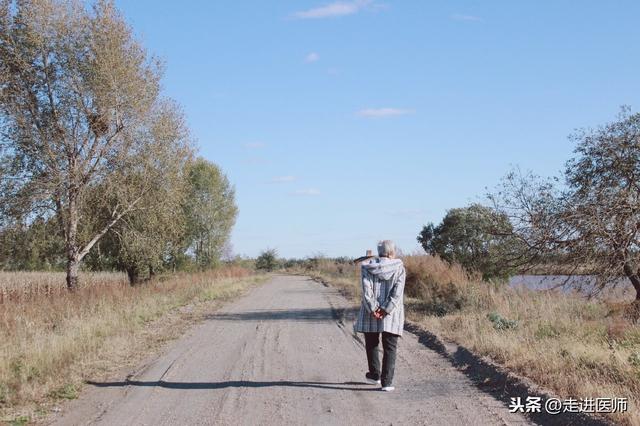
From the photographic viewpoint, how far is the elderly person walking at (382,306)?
830cm

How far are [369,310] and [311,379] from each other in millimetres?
1506

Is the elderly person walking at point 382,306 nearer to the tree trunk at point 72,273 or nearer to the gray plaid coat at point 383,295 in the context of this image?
the gray plaid coat at point 383,295

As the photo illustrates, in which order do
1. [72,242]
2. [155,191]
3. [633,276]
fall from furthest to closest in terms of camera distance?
1. [155,191]
2. [72,242]
3. [633,276]

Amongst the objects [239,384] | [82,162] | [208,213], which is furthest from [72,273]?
[208,213]

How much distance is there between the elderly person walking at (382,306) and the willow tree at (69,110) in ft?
48.3

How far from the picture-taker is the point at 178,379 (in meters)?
9.04

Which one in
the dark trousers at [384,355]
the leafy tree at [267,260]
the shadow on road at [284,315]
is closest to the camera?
the dark trousers at [384,355]

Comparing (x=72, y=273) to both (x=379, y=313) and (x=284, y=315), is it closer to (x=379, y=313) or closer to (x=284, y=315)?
(x=284, y=315)

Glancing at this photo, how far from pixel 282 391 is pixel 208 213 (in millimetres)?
43564

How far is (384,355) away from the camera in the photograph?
8.23 m

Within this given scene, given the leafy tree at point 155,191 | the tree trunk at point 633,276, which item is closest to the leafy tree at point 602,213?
the tree trunk at point 633,276

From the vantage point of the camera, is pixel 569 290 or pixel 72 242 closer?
pixel 569 290

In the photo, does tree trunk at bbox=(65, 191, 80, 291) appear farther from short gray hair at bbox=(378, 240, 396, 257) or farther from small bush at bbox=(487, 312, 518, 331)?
short gray hair at bbox=(378, 240, 396, 257)

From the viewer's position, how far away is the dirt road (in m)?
6.87
